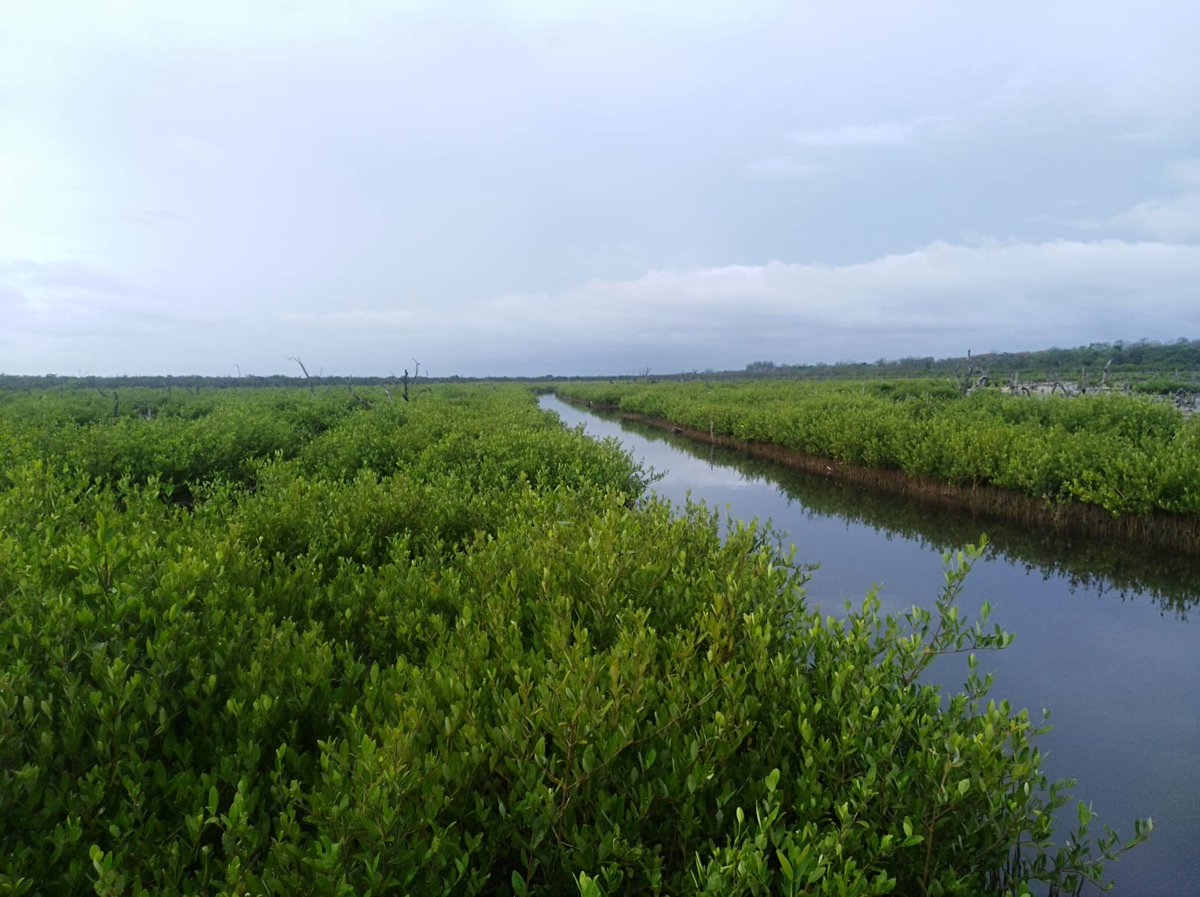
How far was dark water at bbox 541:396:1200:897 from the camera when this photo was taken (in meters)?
5.53

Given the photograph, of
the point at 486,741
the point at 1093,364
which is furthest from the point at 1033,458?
the point at 1093,364

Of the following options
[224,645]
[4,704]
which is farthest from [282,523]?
[4,704]

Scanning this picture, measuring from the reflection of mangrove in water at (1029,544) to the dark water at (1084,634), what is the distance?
0.04 metres

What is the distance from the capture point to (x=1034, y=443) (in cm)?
1526

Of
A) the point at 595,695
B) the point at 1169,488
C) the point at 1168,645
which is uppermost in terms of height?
the point at 595,695

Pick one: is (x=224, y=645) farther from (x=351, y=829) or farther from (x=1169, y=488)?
(x=1169, y=488)

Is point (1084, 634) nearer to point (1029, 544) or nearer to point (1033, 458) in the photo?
point (1029, 544)

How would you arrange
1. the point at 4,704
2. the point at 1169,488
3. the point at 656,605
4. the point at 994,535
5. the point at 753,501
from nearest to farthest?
1. the point at 4,704
2. the point at 656,605
3. the point at 1169,488
4. the point at 994,535
5. the point at 753,501

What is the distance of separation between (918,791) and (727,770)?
997 mm

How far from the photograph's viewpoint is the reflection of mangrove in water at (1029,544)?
10.9 m

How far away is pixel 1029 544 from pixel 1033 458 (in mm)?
2305

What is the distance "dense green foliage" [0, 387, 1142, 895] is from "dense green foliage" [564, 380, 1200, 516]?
11879mm

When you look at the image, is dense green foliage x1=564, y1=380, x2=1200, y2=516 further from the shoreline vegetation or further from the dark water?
the dark water

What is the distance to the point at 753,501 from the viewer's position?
746 inches
